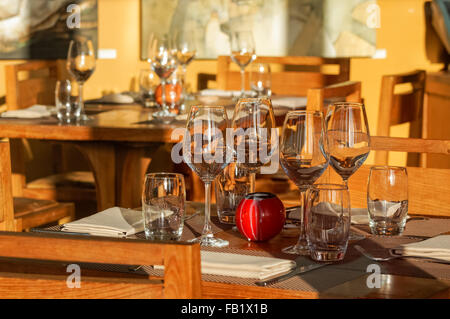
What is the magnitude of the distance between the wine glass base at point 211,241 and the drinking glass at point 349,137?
260mm

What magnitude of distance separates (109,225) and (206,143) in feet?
0.72

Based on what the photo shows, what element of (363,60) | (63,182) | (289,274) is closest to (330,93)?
(63,182)

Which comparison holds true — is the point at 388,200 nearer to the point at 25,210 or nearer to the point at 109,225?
the point at 109,225

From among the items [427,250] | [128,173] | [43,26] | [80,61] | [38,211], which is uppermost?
[43,26]

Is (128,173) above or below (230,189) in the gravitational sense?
below

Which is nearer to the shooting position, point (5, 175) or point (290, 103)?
point (5, 175)

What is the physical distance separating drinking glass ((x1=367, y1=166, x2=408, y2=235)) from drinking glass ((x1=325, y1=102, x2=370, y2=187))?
42 millimetres

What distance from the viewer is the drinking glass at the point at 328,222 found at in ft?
3.52

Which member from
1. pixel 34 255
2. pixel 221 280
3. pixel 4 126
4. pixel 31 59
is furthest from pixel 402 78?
pixel 34 255

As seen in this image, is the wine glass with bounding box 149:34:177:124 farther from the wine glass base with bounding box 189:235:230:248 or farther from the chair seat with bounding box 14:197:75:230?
the wine glass base with bounding box 189:235:230:248

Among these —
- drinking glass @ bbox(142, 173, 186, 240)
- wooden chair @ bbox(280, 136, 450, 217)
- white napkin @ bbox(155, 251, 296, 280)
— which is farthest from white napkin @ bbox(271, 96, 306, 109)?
white napkin @ bbox(155, 251, 296, 280)

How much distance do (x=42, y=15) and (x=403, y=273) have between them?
335 cm

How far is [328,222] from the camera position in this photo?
3.54 feet
